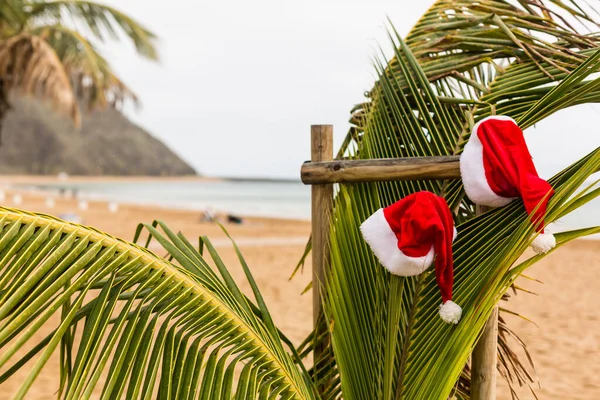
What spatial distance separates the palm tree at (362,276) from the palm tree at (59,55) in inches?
275

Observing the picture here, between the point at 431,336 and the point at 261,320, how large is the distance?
50cm

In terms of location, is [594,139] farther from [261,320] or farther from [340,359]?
[261,320]

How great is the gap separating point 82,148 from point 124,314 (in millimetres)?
126447

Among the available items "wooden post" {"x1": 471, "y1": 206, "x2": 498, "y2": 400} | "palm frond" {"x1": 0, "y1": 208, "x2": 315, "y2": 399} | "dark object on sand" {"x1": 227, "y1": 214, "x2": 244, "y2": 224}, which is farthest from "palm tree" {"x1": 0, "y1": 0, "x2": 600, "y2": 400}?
"dark object on sand" {"x1": 227, "y1": 214, "x2": 244, "y2": 224}

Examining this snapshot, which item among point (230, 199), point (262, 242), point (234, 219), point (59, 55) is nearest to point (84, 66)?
point (59, 55)

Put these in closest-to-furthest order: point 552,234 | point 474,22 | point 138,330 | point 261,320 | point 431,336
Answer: point 138,330 → point 552,234 → point 431,336 → point 261,320 → point 474,22

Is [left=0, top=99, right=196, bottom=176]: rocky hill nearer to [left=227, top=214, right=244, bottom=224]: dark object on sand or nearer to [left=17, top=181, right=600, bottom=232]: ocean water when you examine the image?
[left=17, top=181, right=600, bottom=232]: ocean water

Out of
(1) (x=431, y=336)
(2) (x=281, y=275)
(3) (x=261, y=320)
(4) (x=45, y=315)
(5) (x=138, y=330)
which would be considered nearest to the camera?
(4) (x=45, y=315)

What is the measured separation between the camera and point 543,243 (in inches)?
54.1

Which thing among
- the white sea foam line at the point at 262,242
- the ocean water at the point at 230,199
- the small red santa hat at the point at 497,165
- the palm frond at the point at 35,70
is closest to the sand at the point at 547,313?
the white sea foam line at the point at 262,242

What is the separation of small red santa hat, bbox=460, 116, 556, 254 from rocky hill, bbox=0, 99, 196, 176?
10438 cm

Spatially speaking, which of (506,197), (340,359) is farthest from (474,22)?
(340,359)

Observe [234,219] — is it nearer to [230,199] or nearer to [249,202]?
[249,202]

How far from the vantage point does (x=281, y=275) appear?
712 centimetres
